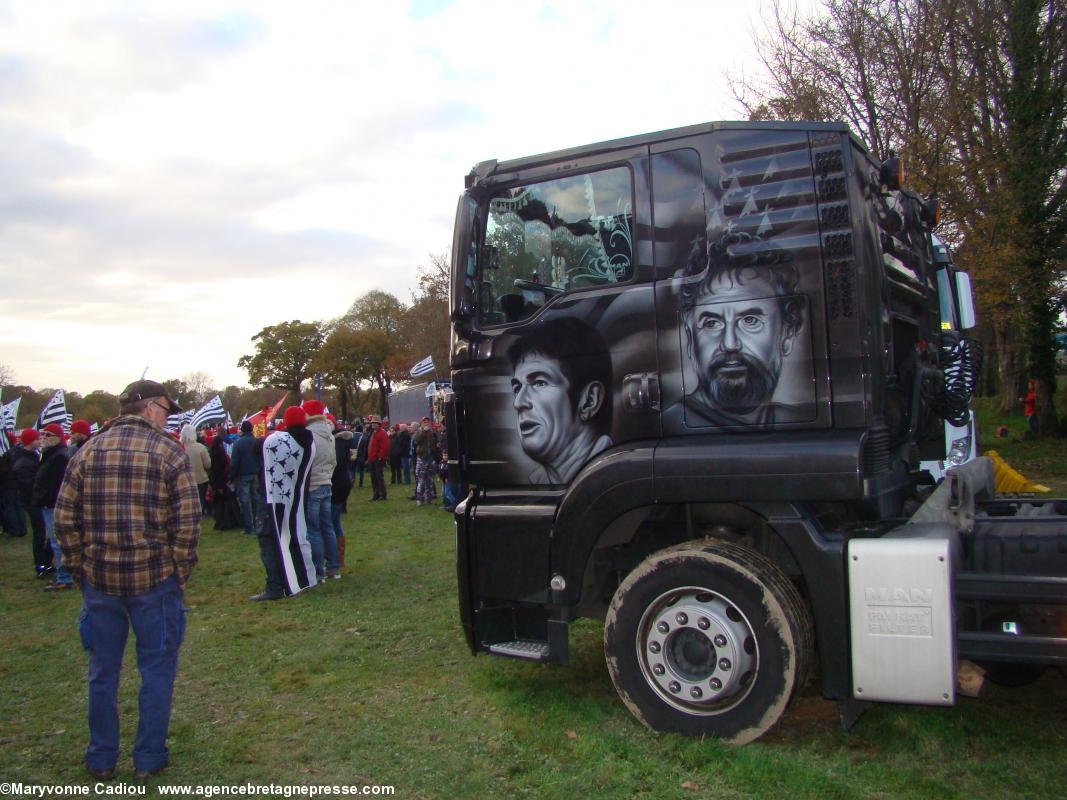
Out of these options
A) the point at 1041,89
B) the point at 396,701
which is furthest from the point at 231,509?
the point at 1041,89

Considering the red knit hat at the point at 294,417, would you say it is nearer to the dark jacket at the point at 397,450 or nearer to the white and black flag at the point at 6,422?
the white and black flag at the point at 6,422

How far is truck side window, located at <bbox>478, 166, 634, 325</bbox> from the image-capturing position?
510 centimetres

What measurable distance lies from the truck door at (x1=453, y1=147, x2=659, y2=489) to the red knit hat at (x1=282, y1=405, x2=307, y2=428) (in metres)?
4.22

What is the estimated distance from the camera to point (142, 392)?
15.8ft

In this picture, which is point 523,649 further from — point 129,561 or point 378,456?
point 378,456

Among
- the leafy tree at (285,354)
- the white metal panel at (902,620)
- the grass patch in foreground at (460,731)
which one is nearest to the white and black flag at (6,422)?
the grass patch in foreground at (460,731)

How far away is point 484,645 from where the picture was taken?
5.46 meters

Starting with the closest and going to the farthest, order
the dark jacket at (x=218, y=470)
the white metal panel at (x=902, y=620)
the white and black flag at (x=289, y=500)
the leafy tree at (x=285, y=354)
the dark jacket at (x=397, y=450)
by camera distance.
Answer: the white metal panel at (x=902, y=620) < the white and black flag at (x=289, y=500) < the dark jacket at (x=218, y=470) < the dark jacket at (x=397, y=450) < the leafy tree at (x=285, y=354)

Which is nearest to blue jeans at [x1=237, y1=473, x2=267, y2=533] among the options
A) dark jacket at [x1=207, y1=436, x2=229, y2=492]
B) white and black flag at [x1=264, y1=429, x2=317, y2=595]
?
dark jacket at [x1=207, y1=436, x2=229, y2=492]

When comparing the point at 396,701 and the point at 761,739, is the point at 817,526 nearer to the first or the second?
the point at 761,739

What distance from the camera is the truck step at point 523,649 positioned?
5184 mm

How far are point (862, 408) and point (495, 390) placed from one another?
6.73 feet

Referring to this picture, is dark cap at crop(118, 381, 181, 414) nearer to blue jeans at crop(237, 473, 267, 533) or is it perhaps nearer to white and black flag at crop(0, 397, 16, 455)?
blue jeans at crop(237, 473, 267, 533)

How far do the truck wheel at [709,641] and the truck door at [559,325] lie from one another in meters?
0.77
